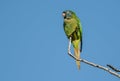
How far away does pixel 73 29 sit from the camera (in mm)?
5352

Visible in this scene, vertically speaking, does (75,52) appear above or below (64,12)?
below

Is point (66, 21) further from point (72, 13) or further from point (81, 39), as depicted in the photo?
point (81, 39)

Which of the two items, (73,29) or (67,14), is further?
(67,14)

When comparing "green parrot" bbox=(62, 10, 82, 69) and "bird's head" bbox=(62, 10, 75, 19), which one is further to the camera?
"bird's head" bbox=(62, 10, 75, 19)

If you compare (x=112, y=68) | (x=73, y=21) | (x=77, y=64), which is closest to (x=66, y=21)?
(x=73, y=21)

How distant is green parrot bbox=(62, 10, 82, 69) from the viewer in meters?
4.90

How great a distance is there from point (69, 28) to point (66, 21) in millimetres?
297

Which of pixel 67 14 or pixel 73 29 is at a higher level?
pixel 67 14

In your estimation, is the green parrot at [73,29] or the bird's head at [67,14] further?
the bird's head at [67,14]

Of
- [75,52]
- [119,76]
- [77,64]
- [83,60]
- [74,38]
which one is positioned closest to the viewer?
[119,76]

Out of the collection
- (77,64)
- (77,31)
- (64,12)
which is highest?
(64,12)

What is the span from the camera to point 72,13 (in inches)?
225

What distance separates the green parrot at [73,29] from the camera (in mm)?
4900

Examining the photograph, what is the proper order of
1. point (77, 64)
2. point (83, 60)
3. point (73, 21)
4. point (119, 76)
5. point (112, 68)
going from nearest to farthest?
1. point (119, 76)
2. point (112, 68)
3. point (83, 60)
4. point (77, 64)
5. point (73, 21)
